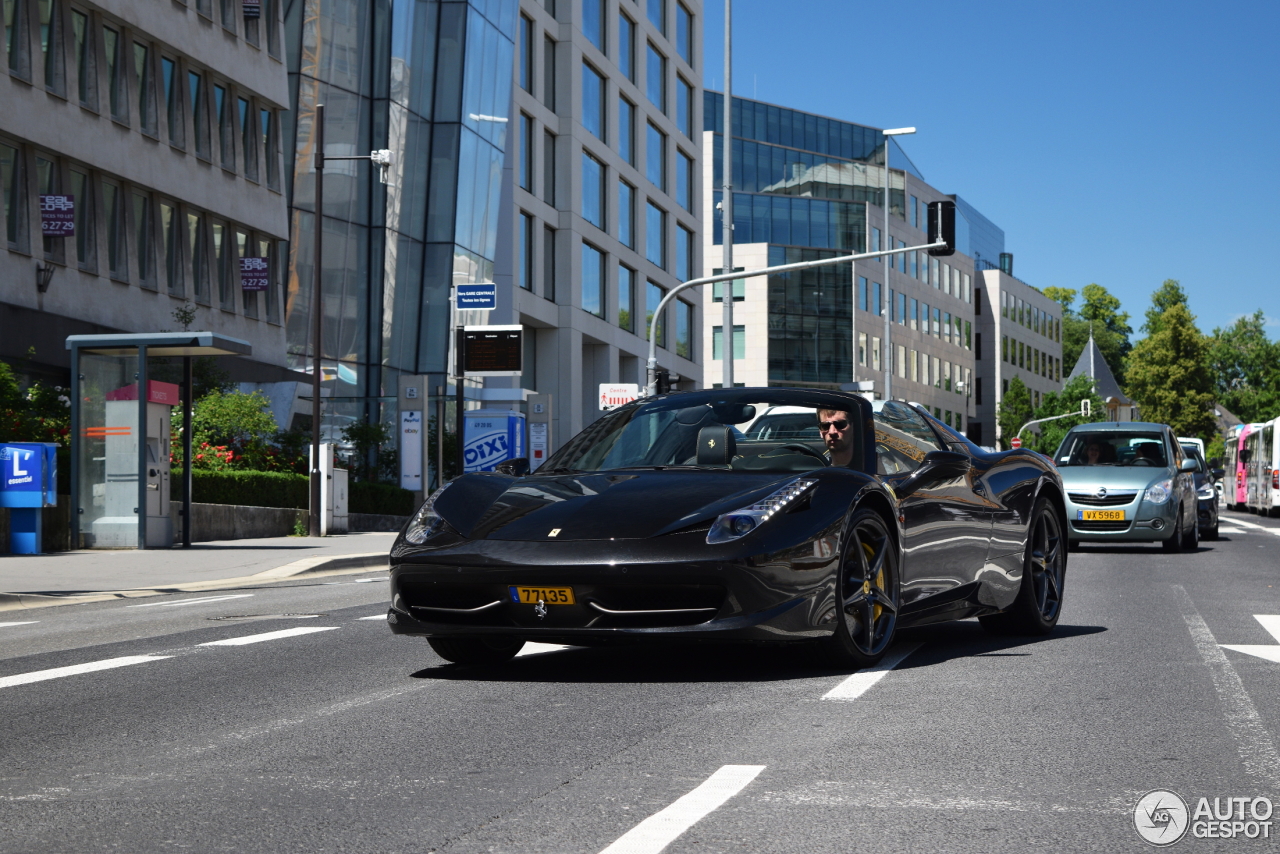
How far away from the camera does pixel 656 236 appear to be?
63.8 m

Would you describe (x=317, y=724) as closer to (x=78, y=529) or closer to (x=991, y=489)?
(x=991, y=489)

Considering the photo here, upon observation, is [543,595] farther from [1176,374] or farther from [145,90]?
[1176,374]

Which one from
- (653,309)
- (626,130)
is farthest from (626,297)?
(626,130)

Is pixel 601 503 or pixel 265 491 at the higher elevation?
pixel 601 503

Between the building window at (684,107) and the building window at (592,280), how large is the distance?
13.1 m

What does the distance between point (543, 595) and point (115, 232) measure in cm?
3055

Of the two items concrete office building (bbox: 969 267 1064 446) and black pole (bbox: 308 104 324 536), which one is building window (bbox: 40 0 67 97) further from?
concrete office building (bbox: 969 267 1064 446)

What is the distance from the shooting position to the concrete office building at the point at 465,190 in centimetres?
4356

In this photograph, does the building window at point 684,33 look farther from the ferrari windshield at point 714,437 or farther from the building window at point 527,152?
the ferrari windshield at point 714,437

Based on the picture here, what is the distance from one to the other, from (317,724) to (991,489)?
4364 millimetres

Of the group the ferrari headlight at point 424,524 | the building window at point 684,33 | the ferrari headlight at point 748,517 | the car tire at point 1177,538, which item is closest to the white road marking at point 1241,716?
the ferrari headlight at point 748,517

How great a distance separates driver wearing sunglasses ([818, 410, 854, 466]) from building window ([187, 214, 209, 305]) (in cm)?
3218

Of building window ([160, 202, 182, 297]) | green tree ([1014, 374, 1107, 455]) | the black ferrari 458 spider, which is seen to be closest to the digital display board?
building window ([160, 202, 182, 297])

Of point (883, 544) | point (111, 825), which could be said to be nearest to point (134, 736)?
point (111, 825)
